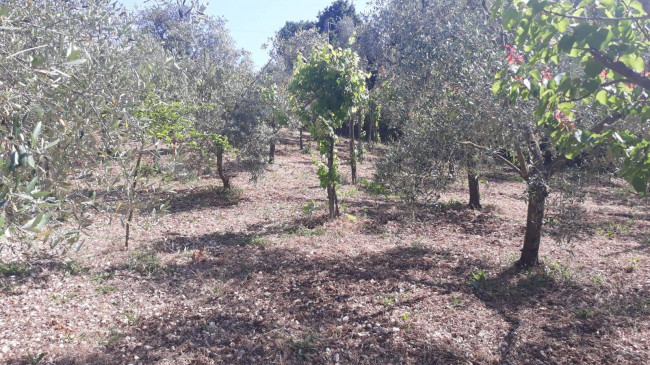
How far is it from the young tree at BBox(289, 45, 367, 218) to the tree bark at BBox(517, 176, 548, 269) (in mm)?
3834

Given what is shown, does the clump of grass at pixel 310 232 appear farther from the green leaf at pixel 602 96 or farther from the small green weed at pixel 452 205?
the green leaf at pixel 602 96

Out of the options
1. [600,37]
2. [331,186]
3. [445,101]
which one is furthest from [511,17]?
[331,186]

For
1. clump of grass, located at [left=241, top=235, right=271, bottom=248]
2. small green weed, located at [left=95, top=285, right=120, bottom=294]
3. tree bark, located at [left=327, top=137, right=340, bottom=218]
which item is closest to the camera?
small green weed, located at [left=95, top=285, right=120, bottom=294]

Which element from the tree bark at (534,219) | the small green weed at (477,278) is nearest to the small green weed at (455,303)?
the small green weed at (477,278)

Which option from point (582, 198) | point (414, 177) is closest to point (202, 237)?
point (414, 177)

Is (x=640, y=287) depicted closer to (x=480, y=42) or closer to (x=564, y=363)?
(x=564, y=363)

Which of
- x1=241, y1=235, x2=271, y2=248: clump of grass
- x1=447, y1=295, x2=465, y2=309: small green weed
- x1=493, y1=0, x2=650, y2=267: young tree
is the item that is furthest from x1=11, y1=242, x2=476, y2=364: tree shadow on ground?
x1=493, y1=0, x2=650, y2=267: young tree

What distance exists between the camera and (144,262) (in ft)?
22.5

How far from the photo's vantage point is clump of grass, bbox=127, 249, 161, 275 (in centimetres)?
662

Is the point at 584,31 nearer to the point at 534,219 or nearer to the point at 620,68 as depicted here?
the point at 620,68

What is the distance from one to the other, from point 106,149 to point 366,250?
5120 millimetres

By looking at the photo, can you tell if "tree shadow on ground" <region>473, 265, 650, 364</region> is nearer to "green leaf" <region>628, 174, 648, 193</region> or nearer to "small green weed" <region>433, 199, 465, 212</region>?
"green leaf" <region>628, 174, 648, 193</region>

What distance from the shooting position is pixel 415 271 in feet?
21.6

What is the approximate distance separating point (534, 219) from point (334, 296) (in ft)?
9.72
